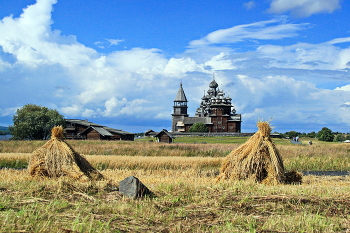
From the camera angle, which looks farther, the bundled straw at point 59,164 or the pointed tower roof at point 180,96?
the pointed tower roof at point 180,96

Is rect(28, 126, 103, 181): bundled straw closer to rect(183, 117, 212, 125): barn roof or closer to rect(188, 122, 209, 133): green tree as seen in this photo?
rect(188, 122, 209, 133): green tree

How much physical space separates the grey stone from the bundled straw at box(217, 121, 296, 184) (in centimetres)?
477

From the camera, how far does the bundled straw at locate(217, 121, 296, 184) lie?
45.2 feet

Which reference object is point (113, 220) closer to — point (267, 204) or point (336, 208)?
point (267, 204)

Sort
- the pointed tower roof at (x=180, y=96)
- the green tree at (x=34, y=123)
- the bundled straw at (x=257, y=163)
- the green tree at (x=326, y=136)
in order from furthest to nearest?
1. the pointed tower roof at (x=180, y=96)
2. the green tree at (x=326, y=136)
3. the green tree at (x=34, y=123)
4. the bundled straw at (x=257, y=163)

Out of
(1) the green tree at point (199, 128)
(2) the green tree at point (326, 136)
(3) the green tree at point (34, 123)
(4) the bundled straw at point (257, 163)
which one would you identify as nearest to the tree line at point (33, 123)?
(3) the green tree at point (34, 123)

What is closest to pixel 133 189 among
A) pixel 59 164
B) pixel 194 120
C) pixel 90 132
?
pixel 59 164

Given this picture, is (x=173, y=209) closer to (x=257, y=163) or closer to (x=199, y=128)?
(x=257, y=163)

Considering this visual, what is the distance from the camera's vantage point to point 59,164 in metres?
13.7

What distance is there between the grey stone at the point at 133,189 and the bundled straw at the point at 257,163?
4.77 m

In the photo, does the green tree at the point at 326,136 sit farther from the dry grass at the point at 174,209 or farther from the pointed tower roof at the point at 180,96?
the dry grass at the point at 174,209

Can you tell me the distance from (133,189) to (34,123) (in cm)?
6449

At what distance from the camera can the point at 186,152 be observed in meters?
32.3

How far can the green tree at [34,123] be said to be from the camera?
68.2m
